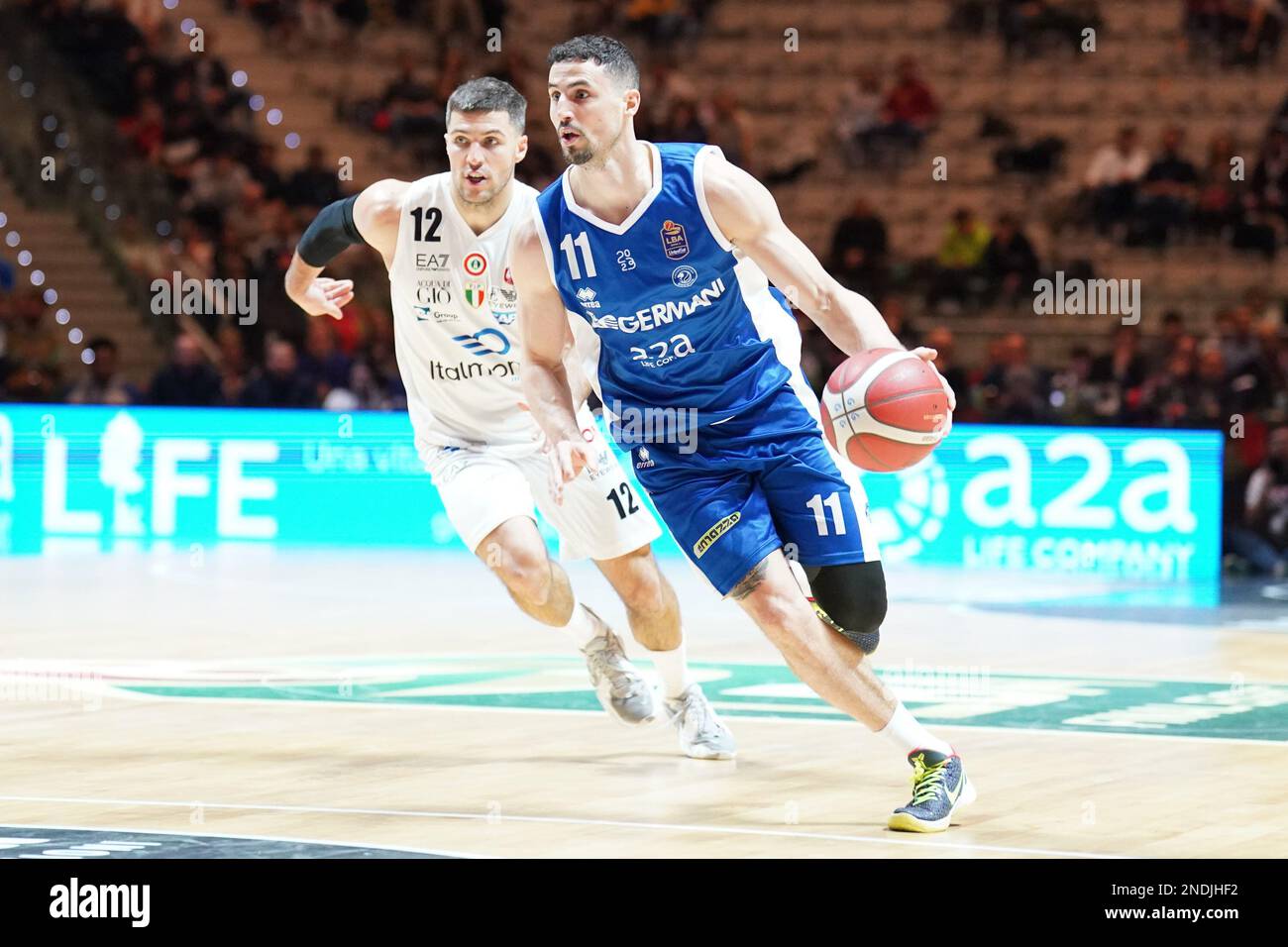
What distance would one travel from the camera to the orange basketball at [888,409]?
5707 millimetres

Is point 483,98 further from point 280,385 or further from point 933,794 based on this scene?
point 280,385

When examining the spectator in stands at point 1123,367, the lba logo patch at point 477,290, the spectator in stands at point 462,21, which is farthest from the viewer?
the spectator in stands at point 462,21

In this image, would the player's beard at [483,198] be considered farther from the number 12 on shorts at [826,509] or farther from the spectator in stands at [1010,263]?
the spectator in stands at [1010,263]

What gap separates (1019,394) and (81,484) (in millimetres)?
7010

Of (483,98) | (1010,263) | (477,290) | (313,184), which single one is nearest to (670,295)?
(483,98)

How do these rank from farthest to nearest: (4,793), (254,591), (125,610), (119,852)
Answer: (254,591), (125,610), (4,793), (119,852)

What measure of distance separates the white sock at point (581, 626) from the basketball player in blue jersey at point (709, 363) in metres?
1.12

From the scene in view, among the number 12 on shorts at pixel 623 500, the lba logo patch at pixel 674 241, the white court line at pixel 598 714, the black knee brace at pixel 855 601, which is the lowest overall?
the white court line at pixel 598 714

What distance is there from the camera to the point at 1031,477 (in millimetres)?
14242

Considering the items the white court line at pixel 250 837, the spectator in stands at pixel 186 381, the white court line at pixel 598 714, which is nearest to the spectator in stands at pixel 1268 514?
the white court line at pixel 598 714

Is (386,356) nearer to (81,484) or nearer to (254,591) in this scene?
(81,484)

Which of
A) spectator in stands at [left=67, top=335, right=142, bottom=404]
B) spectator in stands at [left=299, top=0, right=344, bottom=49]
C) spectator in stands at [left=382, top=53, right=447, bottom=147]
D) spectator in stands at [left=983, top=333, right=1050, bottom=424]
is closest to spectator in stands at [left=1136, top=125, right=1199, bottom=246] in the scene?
spectator in stands at [left=983, top=333, right=1050, bottom=424]

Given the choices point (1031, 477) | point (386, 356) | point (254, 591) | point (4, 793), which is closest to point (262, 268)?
point (386, 356)

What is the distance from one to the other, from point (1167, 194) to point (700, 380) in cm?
1240
